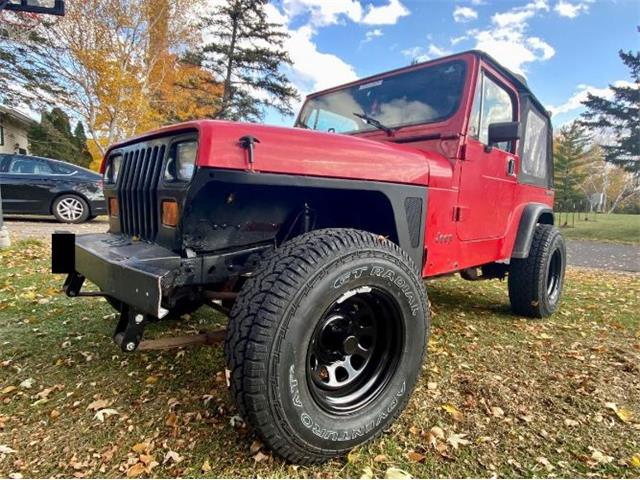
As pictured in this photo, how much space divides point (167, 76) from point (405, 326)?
1783cm

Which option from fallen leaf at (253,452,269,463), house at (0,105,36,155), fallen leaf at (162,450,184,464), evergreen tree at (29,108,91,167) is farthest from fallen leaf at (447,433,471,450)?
evergreen tree at (29,108,91,167)

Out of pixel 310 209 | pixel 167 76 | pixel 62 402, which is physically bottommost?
pixel 62 402

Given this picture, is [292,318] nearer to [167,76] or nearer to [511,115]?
[511,115]

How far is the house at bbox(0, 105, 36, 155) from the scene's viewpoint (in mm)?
19047

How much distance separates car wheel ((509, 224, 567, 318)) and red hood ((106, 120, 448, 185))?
2.12 metres

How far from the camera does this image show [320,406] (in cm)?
176

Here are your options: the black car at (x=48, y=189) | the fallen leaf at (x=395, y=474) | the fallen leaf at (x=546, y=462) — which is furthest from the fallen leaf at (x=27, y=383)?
the black car at (x=48, y=189)

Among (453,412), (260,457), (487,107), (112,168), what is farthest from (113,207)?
(487,107)

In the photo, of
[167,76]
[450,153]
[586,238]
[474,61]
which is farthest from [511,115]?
[586,238]

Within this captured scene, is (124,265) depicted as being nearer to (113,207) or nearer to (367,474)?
(113,207)

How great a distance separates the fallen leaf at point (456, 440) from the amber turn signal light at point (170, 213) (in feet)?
5.66

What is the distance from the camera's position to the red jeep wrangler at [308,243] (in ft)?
5.29

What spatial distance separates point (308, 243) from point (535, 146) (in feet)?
11.1

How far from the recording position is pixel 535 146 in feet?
13.3
